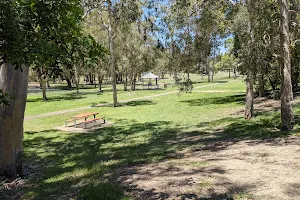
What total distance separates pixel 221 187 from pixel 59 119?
50.5 ft

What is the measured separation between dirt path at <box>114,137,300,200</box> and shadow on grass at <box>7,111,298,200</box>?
0.26 feet

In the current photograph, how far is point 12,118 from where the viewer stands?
6855 millimetres

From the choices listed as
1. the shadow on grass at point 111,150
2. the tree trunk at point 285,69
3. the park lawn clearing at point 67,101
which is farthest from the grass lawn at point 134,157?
the park lawn clearing at point 67,101

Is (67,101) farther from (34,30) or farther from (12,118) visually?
(34,30)

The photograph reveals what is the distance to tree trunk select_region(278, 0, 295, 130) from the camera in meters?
9.04

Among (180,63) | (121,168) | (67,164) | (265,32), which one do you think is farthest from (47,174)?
(180,63)

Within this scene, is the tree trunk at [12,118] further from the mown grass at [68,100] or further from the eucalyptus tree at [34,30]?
the mown grass at [68,100]

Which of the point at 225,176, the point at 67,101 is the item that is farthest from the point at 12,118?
the point at 67,101

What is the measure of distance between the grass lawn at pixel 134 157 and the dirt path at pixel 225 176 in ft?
0.07

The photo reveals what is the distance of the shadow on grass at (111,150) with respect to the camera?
5.63 meters

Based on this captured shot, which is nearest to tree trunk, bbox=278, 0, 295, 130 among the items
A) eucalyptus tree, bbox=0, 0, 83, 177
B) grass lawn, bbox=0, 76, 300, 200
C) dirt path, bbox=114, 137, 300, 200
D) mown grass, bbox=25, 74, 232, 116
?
grass lawn, bbox=0, 76, 300, 200

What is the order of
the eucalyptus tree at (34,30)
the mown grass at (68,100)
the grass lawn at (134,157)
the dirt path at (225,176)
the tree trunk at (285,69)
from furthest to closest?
the mown grass at (68,100)
the tree trunk at (285,69)
the grass lawn at (134,157)
the dirt path at (225,176)
the eucalyptus tree at (34,30)

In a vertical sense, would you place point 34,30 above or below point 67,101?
above

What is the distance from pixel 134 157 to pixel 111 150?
1.91 m
